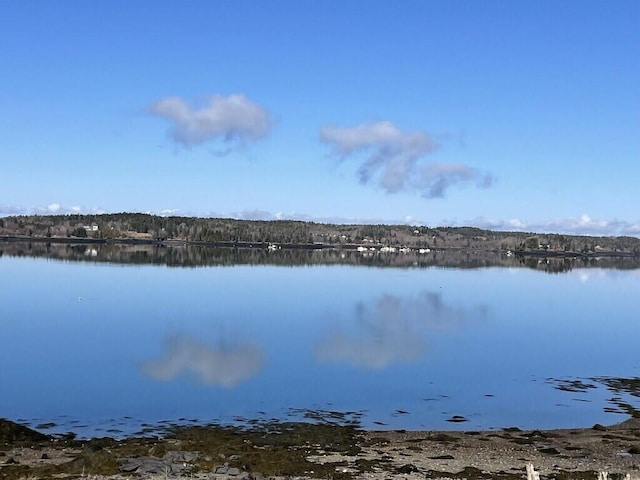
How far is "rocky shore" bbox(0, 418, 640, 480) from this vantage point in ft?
47.2

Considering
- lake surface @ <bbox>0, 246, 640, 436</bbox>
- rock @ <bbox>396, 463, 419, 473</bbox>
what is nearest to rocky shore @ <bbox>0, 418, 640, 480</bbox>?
rock @ <bbox>396, 463, 419, 473</bbox>

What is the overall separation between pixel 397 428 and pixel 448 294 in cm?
4825

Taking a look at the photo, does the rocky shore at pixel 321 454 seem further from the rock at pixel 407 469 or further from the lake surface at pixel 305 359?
the lake surface at pixel 305 359

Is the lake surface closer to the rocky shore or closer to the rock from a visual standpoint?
the rocky shore

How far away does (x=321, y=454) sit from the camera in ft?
53.9

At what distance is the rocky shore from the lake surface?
1.51 meters

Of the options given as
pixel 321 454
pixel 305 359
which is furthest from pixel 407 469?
pixel 305 359

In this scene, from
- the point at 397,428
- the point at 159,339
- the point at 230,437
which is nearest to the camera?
the point at 230,437

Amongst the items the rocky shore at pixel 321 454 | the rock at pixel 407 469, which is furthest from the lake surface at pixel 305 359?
the rock at pixel 407 469

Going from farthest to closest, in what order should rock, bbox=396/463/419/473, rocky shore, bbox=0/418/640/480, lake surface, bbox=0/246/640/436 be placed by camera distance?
lake surface, bbox=0/246/640/436
rock, bbox=396/463/419/473
rocky shore, bbox=0/418/640/480

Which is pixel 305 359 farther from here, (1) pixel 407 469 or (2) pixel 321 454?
(1) pixel 407 469

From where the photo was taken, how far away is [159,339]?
114 feet

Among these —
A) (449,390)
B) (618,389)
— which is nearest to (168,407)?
(449,390)

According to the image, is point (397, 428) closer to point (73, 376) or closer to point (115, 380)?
point (115, 380)
